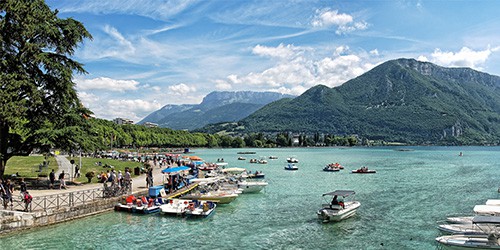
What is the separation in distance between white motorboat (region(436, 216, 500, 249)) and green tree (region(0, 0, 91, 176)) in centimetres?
3149

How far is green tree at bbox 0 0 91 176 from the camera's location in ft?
111

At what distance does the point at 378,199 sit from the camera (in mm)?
43469

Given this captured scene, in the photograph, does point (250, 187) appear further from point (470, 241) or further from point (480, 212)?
point (470, 241)

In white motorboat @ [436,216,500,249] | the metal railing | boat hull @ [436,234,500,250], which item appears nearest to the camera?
boat hull @ [436,234,500,250]

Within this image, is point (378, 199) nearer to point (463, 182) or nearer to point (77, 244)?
point (463, 182)

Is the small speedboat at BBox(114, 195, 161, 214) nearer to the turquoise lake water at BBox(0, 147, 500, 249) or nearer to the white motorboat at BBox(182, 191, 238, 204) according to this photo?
the turquoise lake water at BBox(0, 147, 500, 249)

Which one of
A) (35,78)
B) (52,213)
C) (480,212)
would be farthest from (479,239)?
(35,78)

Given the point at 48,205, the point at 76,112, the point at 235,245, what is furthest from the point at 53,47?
the point at 235,245

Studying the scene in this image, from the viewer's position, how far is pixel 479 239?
76.5 ft

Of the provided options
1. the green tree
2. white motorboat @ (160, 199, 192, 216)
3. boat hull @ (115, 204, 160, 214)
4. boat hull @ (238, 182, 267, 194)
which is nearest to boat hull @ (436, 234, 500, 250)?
white motorboat @ (160, 199, 192, 216)

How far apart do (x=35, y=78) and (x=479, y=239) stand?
122ft

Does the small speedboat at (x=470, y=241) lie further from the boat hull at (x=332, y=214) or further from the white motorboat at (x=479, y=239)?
the boat hull at (x=332, y=214)

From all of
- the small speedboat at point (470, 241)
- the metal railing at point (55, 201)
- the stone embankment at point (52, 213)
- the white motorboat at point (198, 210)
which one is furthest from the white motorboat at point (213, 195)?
the small speedboat at point (470, 241)

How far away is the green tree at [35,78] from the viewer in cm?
3397
